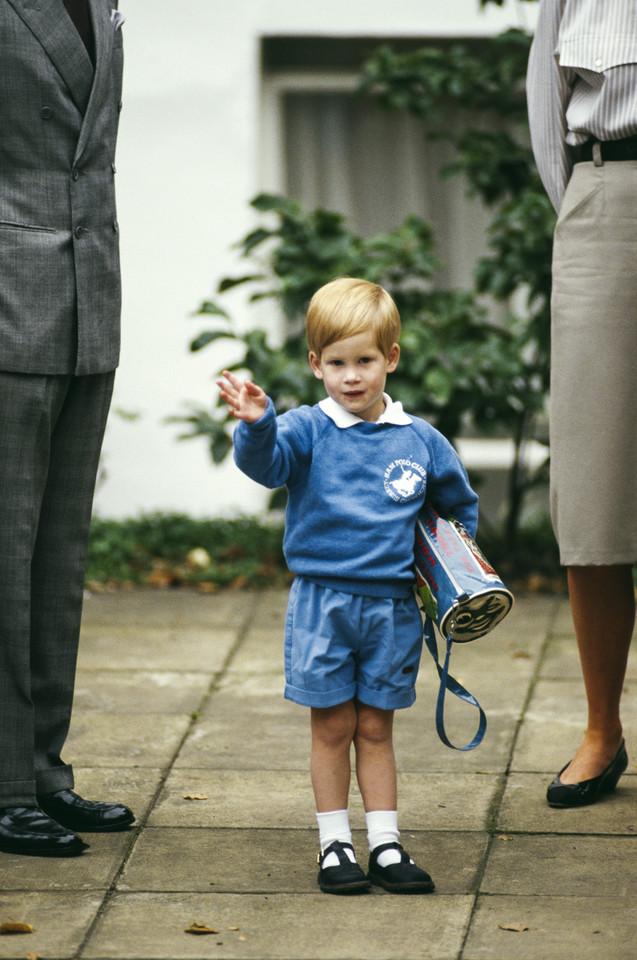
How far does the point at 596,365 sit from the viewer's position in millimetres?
3248

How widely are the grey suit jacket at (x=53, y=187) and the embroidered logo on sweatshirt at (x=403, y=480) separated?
2.52 feet

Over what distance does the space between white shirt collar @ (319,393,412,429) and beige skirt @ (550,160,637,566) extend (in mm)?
626

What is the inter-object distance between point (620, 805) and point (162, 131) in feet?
16.0

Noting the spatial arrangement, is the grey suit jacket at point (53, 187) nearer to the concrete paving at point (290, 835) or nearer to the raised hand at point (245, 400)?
the raised hand at point (245, 400)

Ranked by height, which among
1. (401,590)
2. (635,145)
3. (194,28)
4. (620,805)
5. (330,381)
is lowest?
(620,805)

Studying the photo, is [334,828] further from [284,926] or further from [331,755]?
[284,926]

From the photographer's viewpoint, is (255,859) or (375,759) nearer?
(375,759)

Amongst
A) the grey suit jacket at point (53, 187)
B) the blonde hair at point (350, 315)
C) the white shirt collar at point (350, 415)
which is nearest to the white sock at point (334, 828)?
the white shirt collar at point (350, 415)

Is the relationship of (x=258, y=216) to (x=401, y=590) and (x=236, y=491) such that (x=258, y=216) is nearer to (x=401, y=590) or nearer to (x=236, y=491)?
A: (x=236, y=491)

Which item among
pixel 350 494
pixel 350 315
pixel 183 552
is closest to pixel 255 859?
pixel 350 494

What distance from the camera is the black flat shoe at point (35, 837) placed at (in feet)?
9.69

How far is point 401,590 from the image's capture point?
2.80 m

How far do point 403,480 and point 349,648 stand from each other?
381 mm

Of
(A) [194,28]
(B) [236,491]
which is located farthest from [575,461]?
(A) [194,28]
